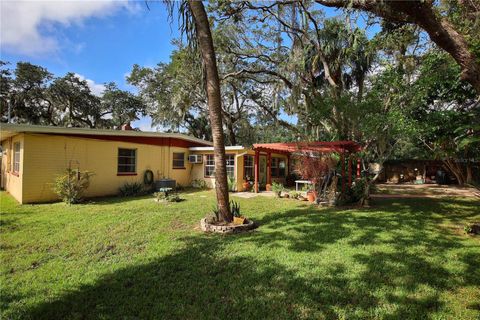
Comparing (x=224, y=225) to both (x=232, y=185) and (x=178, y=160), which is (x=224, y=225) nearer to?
(x=232, y=185)

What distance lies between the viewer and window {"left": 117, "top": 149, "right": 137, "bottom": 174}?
1208cm

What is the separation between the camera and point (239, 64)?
1616cm

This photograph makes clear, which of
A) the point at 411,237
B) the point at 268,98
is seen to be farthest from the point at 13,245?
the point at 268,98

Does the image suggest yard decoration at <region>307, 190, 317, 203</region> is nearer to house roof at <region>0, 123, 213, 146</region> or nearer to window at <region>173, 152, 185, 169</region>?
window at <region>173, 152, 185, 169</region>

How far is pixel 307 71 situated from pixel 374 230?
10851mm

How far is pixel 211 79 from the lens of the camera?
601 cm

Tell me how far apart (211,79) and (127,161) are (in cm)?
812

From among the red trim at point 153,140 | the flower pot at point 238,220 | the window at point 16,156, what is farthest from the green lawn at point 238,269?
the window at point 16,156

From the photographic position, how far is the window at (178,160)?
14742mm

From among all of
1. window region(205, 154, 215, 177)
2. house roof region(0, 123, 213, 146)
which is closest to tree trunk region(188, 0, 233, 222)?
house roof region(0, 123, 213, 146)

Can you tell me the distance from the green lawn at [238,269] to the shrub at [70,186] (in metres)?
2.13

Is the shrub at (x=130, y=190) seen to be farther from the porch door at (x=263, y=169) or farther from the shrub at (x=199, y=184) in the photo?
the porch door at (x=263, y=169)

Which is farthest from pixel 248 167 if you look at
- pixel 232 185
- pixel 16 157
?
pixel 16 157

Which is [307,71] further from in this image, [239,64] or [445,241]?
[445,241]
